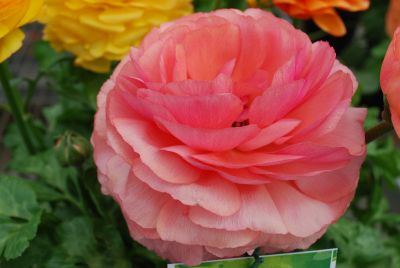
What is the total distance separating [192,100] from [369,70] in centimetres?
116

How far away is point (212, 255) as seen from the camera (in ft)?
1.10

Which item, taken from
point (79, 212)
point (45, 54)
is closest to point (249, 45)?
point (79, 212)

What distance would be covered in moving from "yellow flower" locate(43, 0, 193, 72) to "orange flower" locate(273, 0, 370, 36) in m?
0.10

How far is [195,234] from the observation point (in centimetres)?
30

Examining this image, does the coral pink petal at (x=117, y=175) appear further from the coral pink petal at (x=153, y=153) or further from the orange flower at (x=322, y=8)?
the orange flower at (x=322, y=8)

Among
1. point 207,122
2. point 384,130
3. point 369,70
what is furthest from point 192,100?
point 369,70

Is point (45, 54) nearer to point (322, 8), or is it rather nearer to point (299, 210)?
point (322, 8)

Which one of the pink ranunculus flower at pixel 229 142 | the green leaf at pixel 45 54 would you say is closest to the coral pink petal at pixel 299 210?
the pink ranunculus flower at pixel 229 142

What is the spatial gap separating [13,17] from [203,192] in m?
0.22

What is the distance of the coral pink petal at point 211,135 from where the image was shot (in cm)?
29

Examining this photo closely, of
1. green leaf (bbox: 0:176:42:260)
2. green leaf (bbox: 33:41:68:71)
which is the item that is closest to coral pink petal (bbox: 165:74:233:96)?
green leaf (bbox: 0:176:42:260)

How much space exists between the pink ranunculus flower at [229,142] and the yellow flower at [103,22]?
6.9 inches

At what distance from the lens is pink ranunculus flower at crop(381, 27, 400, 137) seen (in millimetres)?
286

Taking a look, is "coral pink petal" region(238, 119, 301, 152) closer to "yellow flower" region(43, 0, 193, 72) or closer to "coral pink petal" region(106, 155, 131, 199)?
"coral pink petal" region(106, 155, 131, 199)
